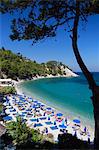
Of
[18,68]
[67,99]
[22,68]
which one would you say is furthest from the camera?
[22,68]

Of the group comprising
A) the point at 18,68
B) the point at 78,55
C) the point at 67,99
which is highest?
the point at 18,68

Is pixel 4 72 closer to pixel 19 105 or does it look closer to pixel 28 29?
pixel 19 105

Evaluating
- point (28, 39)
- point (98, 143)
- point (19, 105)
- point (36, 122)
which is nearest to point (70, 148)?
point (98, 143)

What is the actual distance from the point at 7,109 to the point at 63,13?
2567 centimetres

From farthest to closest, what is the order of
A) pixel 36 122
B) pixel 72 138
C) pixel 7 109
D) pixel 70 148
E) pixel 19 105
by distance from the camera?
pixel 19 105 < pixel 7 109 < pixel 36 122 < pixel 72 138 < pixel 70 148

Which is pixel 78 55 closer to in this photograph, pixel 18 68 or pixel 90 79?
pixel 90 79

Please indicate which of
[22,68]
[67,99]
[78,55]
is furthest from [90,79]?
[22,68]

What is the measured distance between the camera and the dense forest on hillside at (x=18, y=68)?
96125mm

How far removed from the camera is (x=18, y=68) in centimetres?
10212

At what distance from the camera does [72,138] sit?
37.8ft

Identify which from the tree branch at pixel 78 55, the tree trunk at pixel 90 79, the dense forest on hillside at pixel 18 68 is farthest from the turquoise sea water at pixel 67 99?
the tree branch at pixel 78 55

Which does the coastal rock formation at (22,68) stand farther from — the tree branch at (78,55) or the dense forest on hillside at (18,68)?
the tree branch at (78,55)

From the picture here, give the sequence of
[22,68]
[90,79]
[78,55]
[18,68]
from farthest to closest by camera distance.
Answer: [22,68]
[18,68]
[78,55]
[90,79]

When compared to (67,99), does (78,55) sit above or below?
below
